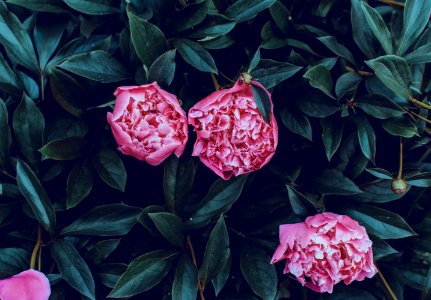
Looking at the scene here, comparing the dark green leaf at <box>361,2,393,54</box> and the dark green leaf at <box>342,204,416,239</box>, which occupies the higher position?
the dark green leaf at <box>361,2,393,54</box>

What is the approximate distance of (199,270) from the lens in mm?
1096

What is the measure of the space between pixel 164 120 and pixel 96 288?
13.7 inches

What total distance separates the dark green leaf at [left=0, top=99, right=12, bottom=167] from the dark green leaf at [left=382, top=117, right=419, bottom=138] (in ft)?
2.24

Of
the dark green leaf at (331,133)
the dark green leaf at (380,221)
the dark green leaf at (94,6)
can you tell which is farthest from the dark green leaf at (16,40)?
the dark green leaf at (380,221)

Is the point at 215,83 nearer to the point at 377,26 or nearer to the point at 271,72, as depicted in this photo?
the point at 271,72

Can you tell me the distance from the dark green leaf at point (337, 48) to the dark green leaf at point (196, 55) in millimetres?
208

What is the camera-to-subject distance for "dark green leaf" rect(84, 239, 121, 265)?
1.11 metres

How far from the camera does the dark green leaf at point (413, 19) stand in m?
1.15

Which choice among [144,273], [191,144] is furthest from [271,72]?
[144,273]

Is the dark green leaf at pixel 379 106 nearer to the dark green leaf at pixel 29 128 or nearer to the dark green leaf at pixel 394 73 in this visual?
the dark green leaf at pixel 394 73

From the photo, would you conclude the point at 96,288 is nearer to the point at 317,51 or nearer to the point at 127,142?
the point at 127,142

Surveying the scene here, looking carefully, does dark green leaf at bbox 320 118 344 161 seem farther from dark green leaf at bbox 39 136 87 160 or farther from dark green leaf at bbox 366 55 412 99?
dark green leaf at bbox 39 136 87 160

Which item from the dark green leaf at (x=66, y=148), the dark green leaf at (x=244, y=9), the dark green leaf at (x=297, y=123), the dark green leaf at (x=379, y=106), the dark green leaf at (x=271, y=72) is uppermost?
the dark green leaf at (x=244, y=9)

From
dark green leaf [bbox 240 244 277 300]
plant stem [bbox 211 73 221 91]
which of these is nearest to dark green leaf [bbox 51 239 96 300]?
dark green leaf [bbox 240 244 277 300]
